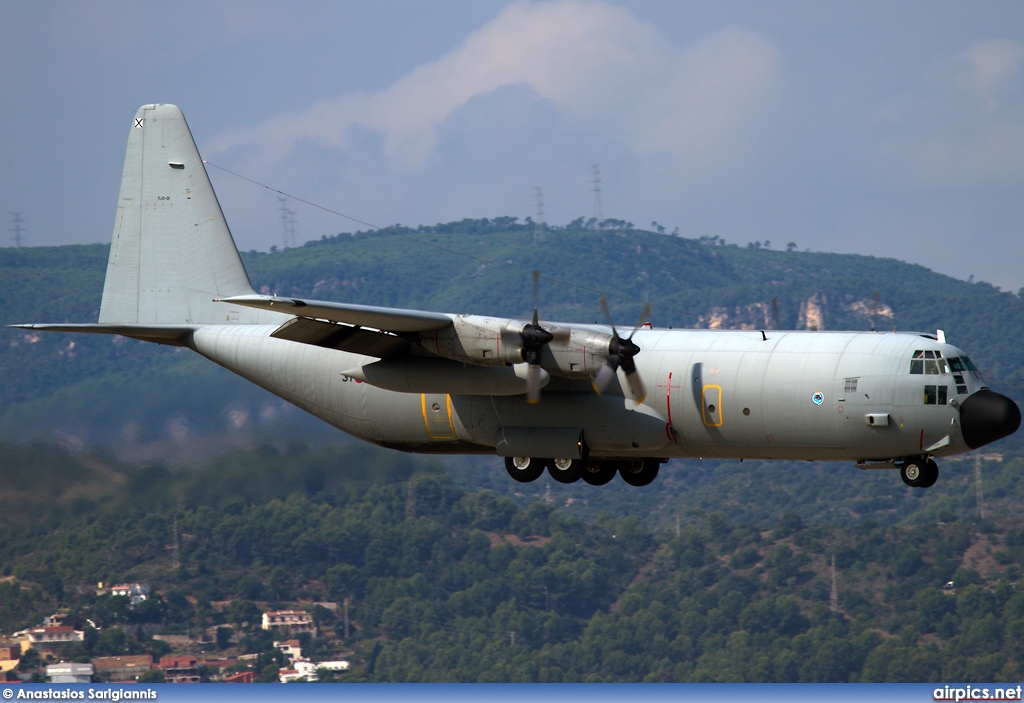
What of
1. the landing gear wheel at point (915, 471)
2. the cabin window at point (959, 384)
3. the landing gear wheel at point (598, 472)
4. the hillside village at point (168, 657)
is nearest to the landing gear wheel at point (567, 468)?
the landing gear wheel at point (598, 472)

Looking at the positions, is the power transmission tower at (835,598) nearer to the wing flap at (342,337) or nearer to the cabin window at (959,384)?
the cabin window at (959,384)

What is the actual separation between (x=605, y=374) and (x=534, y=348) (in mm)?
1609

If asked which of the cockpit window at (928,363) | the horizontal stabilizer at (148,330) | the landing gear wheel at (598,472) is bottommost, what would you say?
the landing gear wheel at (598,472)

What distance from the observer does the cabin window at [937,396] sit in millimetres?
29891

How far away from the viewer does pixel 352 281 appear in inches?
7864

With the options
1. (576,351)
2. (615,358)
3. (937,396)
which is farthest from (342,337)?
(937,396)

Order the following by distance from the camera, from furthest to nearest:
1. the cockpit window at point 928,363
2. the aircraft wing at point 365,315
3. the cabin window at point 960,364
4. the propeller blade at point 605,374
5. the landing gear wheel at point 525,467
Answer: the landing gear wheel at point 525,467, the cabin window at point 960,364, the cockpit window at point 928,363, the propeller blade at point 605,374, the aircraft wing at point 365,315

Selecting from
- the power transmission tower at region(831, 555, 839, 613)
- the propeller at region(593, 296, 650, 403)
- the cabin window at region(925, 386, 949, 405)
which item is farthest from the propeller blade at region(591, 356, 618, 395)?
the power transmission tower at region(831, 555, 839, 613)

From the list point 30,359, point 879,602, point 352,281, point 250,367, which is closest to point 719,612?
point 879,602

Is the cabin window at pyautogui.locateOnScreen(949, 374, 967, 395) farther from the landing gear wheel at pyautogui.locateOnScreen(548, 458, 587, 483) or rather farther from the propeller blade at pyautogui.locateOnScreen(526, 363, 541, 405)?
the propeller blade at pyautogui.locateOnScreen(526, 363, 541, 405)

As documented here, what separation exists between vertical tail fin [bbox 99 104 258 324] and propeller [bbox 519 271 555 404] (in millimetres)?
9884

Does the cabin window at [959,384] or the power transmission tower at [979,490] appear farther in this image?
the power transmission tower at [979,490]

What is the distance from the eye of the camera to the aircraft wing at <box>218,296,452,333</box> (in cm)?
2739

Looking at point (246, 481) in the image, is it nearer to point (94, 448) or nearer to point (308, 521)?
point (94, 448)
